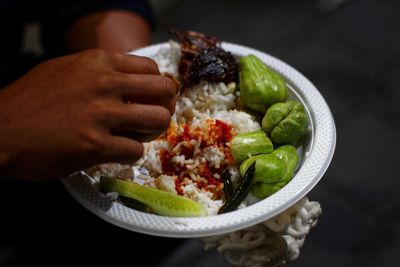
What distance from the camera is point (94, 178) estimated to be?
119cm

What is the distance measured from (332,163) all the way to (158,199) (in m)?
1.45

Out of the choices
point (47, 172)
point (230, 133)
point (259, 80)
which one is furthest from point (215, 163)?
point (47, 172)

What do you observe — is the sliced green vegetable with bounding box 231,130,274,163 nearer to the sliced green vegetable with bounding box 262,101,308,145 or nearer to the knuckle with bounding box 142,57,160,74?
the sliced green vegetable with bounding box 262,101,308,145

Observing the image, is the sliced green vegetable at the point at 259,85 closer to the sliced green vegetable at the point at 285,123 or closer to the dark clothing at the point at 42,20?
the sliced green vegetable at the point at 285,123

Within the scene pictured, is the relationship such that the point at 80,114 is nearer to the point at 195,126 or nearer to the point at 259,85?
the point at 195,126

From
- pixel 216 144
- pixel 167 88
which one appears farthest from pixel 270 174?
pixel 167 88

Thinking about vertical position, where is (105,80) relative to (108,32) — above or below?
above

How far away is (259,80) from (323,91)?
1.51m

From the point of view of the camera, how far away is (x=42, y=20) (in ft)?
6.33

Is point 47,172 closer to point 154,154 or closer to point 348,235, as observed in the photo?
point 154,154

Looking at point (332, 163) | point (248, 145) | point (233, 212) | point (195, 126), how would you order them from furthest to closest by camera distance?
point (332, 163) → point (195, 126) → point (248, 145) → point (233, 212)

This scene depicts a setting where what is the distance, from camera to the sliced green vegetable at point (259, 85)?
1.27 meters

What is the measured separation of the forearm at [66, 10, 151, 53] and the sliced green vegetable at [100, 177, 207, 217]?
0.79m

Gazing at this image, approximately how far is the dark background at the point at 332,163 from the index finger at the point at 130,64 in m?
0.79
